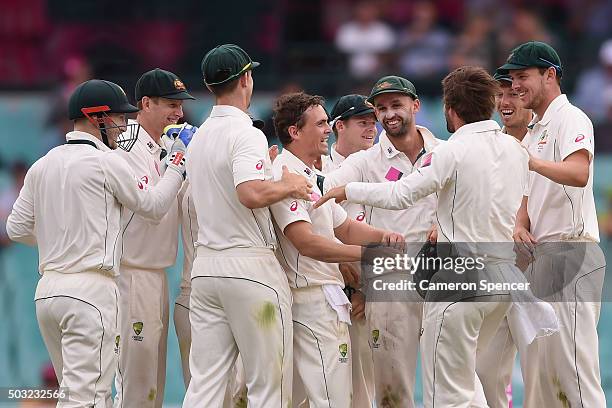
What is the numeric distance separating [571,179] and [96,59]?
10.2 m

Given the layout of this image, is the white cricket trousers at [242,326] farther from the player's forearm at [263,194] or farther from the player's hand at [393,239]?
the player's hand at [393,239]

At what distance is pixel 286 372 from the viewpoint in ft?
27.4

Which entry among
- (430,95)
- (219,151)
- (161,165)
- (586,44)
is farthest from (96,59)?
(219,151)

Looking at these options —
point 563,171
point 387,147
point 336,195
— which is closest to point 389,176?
point 387,147

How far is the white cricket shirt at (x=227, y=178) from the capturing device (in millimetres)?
8234

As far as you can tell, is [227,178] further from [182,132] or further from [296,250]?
[182,132]

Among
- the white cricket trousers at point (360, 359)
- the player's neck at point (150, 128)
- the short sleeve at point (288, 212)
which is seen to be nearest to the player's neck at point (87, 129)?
the player's neck at point (150, 128)

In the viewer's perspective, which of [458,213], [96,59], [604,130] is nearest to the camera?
[458,213]

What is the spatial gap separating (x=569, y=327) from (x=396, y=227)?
4.51ft

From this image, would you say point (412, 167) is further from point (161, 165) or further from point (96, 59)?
point (96, 59)

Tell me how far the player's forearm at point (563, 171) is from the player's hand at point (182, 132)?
2.36 m

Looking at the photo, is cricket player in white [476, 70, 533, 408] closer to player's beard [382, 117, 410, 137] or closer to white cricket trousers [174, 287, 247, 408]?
player's beard [382, 117, 410, 137]

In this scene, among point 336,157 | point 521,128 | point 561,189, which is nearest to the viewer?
point 561,189

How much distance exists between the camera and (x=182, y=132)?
909 cm
